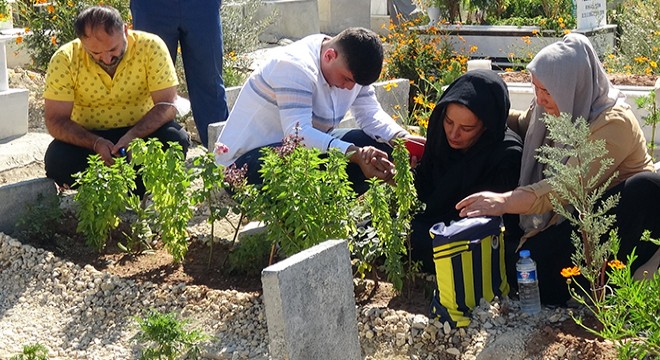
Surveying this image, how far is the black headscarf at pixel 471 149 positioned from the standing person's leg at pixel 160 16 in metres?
2.60

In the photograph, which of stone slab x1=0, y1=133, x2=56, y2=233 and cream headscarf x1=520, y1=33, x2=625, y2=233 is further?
stone slab x1=0, y1=133, x2=56, y2=233

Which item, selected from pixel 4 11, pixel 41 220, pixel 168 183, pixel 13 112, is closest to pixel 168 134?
pixel 41 220

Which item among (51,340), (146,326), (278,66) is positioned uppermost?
(278,66)

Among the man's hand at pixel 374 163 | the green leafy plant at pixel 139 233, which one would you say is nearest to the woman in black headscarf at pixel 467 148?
the man's hand at pixel 374 163

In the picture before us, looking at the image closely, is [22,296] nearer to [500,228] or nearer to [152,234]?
[152,234]

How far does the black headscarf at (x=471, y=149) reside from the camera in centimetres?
439

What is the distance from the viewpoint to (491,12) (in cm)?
1141


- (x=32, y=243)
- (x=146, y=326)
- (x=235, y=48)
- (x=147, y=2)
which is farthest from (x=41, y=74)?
(x=146, y=326)

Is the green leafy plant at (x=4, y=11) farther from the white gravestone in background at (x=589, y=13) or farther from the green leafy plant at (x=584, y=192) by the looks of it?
the green leafy plant at (x=584, y=192)

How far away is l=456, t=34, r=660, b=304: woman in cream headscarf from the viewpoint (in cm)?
399

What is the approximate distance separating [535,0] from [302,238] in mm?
8104

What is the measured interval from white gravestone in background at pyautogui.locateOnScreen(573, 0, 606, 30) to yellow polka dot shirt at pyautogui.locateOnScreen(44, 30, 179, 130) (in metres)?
5.46

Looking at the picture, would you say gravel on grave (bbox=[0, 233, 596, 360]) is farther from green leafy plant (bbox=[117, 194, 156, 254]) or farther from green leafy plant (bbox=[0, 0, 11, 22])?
green leafy plant (bbox=[0, 0, 11, 22])

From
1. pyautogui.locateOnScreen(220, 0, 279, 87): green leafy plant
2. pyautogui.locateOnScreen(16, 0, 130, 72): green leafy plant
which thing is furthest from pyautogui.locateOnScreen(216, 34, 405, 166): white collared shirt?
pyautogui.locateOnScreen(16, 0, 130, 72): green leafy plant
